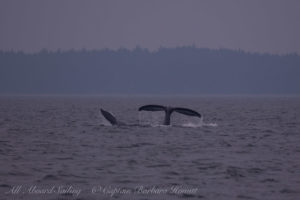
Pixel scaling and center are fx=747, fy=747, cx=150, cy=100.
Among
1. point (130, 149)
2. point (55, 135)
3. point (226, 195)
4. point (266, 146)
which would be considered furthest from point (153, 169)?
point (55, 135)

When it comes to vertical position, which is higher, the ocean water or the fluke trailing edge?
the fluke trailing edge

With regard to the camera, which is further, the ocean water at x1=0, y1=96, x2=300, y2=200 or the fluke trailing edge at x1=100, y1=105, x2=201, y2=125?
the fluke trailing edge at x1=100, y1=105, x2=201, y2=125

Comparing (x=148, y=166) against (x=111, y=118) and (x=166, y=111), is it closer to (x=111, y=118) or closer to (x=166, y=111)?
(x=166, y=111)

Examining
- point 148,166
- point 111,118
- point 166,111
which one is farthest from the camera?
point 111,118

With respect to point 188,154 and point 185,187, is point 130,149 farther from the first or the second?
point 185,187

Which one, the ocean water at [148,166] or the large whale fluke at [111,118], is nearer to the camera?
the ocean water at [148,166]

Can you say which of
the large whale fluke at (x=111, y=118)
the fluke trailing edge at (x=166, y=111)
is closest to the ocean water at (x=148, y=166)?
the fluke trailing edge at (x=166, y=111)

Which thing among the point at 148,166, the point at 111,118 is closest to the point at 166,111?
the point at 111,118

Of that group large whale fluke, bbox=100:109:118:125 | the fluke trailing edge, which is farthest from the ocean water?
large whale fluke, bbox=100:109:118:125

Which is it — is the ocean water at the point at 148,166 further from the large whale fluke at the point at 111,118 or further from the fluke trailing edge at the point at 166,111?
the large whale fluke at the point at 111,118

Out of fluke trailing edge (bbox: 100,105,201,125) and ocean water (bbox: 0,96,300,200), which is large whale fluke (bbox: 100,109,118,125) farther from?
ocean water (bbox: 0,96,300,200)

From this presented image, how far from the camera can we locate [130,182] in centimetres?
1791

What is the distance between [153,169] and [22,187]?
430cm

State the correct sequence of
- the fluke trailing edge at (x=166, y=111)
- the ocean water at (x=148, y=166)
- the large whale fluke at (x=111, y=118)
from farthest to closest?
the large whale fluke at (x=111, y=118) < the fluke trailing edge at (x=166, y=111) < the ocean water at (x=148, y=166)
